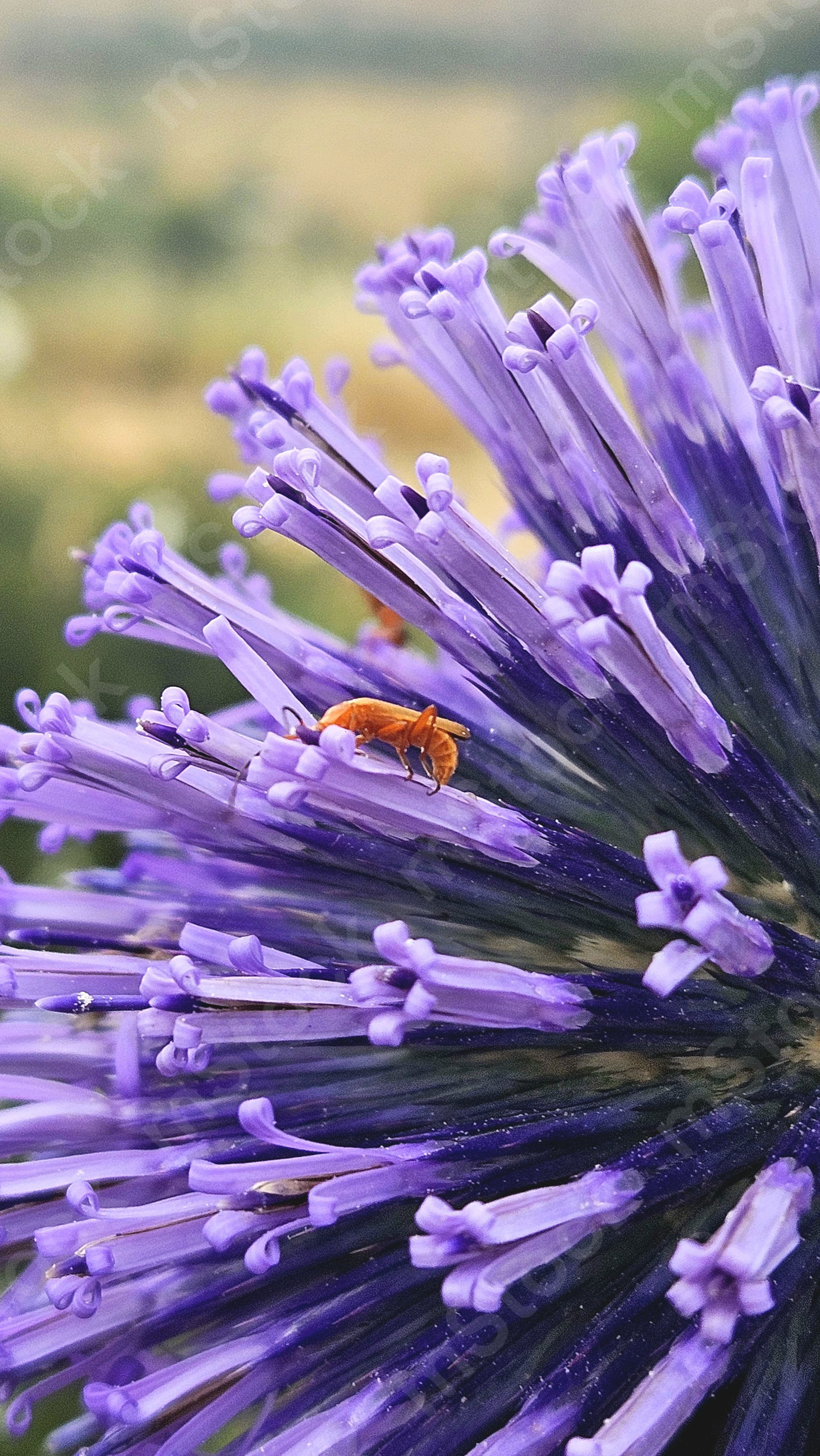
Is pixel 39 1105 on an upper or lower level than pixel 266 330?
lower

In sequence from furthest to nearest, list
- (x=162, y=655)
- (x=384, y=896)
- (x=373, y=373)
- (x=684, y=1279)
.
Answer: (x=373, y=373) < (x=162, y=655) < (x=384, y=896) < (x=684, y=1279)

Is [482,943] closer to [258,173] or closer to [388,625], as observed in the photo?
[388,625]

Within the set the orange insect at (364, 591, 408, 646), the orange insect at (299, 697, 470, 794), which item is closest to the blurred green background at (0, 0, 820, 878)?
the orange insect at (364, 591, 408, 646)

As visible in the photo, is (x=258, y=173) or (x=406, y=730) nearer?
(x=406, y=730)

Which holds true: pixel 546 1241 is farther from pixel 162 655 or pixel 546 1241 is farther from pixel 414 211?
pixel 414 211

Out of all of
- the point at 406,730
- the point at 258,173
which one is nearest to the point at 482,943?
the point at 406,730

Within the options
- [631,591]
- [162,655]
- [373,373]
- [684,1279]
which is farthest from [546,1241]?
[373,373]
